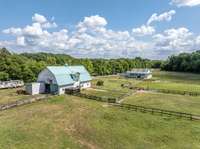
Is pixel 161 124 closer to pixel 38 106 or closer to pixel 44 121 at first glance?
pixel 44 121

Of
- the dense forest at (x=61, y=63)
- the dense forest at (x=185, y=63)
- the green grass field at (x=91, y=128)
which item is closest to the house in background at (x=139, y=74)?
the dense forest at (x=61, y=63)

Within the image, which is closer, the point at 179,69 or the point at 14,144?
the point at 14,144

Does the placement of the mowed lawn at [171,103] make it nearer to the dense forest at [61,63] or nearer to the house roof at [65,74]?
the house roof at [65,74]

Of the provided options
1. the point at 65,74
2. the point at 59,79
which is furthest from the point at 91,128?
the point at 65,74

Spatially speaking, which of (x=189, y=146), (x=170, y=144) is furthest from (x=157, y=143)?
(x=189, y=146)

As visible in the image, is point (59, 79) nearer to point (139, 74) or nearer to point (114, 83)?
point (114, 83)
